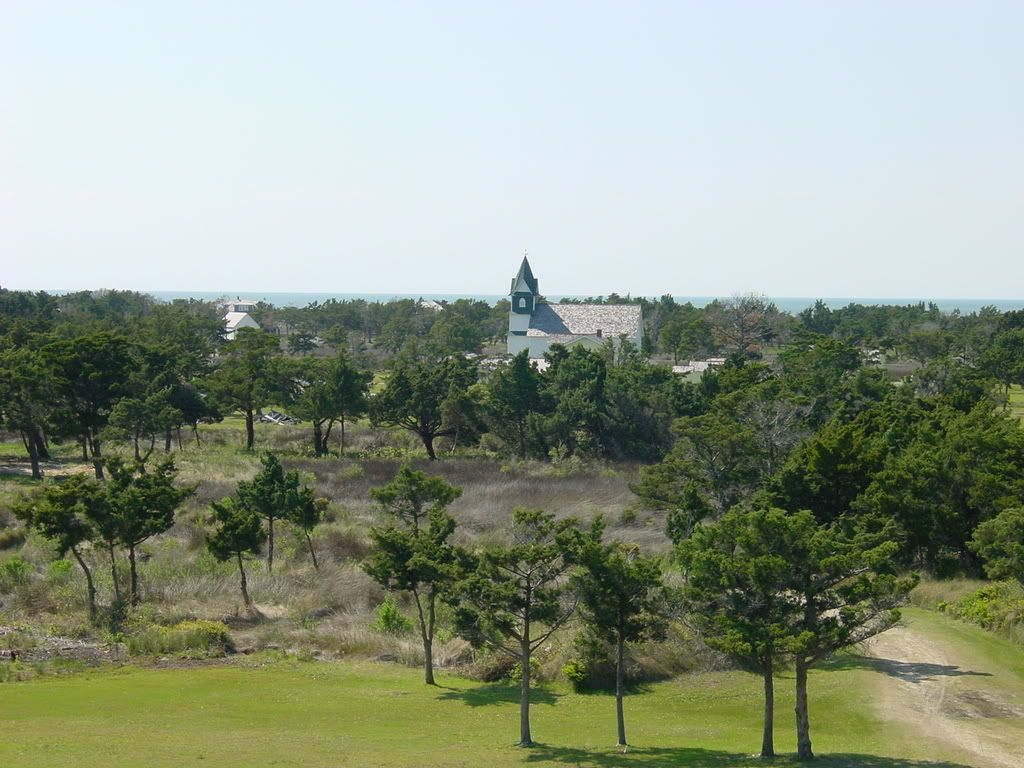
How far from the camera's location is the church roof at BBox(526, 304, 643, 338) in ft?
328

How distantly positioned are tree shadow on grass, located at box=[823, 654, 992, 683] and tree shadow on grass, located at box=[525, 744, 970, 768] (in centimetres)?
618

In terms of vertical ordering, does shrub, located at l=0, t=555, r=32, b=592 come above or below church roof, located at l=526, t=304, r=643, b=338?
below

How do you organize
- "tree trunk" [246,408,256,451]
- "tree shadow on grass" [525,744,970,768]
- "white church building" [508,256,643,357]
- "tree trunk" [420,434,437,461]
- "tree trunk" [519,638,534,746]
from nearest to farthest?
"tree shadow on grass" [525,744,970,768] → "tree trunk" [519,638,534,746] → "tree trunk" [246,408,256,451] → "tree trunk" [420,434,437,461] → "white church building" [508,256,643,357]

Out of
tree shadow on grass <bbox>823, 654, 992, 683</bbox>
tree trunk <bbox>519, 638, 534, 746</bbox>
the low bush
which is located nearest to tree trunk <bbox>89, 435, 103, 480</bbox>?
tree trunk <bbox>519, 638, 534, 746</bbox>

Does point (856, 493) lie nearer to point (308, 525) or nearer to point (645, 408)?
point (308, 525)

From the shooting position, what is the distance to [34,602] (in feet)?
101

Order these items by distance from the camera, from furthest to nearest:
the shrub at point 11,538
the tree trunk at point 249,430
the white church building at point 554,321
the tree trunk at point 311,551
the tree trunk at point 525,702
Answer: the white church building at point 554,321 < the tree trunk at point 249,430 < the shrub at point 11,538 < the tree trunk at point 311,551 < the tree trunk at point 525,702

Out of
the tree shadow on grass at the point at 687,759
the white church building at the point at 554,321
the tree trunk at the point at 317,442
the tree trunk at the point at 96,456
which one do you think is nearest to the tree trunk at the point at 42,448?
the tree trunk at the point at 96,456

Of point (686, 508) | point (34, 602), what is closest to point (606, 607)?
point (686, 508)

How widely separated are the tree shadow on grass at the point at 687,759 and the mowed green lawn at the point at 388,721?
0.05 metres

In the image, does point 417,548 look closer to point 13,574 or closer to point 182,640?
point 182,640

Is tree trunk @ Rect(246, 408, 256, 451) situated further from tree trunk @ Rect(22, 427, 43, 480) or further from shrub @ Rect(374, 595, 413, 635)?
shrub @ Rect(374, 595, 413, 635)

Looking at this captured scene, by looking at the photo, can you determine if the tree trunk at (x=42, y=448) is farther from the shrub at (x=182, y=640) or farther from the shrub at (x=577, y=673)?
the shrub at (x=577, y=673)

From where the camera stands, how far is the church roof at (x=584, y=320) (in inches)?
3935
